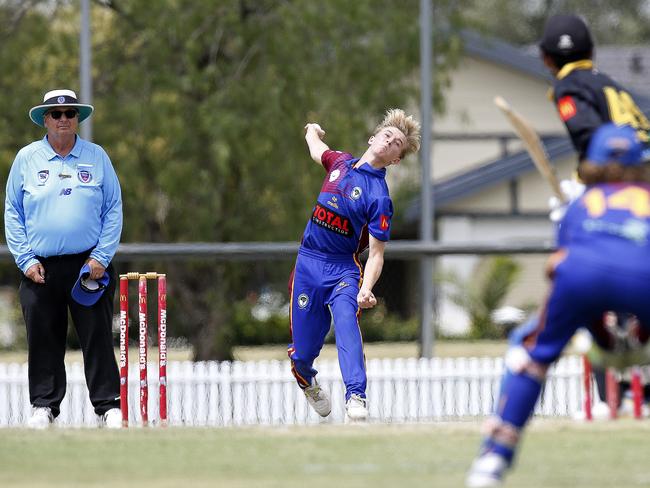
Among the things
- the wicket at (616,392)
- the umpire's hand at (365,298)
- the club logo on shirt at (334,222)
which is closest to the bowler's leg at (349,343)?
the umpire's hand at (365,298)

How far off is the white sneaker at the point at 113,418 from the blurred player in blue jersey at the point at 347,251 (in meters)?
1.24

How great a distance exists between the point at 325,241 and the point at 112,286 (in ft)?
4.49

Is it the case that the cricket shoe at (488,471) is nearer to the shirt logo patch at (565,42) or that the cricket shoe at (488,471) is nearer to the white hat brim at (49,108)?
the shirt logo patch at (565,42)

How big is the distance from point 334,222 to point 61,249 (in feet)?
5.59

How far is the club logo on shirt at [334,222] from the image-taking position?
9.63 m

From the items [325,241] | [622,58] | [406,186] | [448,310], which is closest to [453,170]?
[448,310]

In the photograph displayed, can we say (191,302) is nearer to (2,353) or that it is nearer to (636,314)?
(2,353)

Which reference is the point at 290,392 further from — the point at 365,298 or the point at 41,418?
the point at 41,418

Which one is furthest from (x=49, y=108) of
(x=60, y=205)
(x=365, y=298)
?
(x=365, y=298)

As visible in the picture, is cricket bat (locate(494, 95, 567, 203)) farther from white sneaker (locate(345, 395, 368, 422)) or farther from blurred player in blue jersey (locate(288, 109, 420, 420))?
white sneaker (locate(345, 395, 368, 422))

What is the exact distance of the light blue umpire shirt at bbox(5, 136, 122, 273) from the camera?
934cm

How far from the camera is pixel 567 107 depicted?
780cm

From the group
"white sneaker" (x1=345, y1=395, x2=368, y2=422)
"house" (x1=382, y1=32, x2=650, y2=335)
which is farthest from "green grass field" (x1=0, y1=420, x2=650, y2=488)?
"house" (x1=382, y1=32, x2=650, y2=335)

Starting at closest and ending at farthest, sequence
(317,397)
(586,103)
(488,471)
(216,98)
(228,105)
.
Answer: (488,471) < (586,103) < (317,397) < (216,98) < (228,105)
